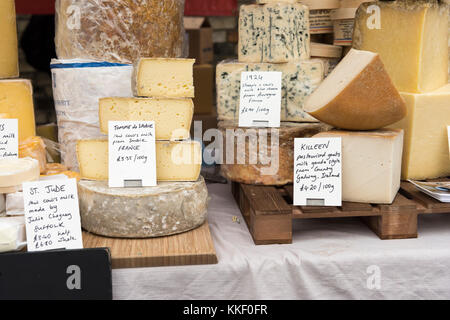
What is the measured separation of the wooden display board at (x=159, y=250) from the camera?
136 cm

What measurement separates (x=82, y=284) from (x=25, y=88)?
0.98 meters

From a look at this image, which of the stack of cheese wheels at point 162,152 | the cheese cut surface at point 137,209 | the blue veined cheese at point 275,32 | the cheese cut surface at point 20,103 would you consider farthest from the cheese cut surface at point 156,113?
the cheese cut surface at point 20,103

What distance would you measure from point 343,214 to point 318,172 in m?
0.15

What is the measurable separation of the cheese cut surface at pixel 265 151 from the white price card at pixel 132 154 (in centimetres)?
36

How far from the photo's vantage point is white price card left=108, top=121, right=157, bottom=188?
1533 millimetres

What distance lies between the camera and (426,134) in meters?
1.73

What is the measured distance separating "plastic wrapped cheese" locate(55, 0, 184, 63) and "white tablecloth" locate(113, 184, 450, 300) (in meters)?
0.81

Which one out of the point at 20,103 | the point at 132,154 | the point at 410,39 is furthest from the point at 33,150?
the point at 410,39

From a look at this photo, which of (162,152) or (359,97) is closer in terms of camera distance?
(359,97)

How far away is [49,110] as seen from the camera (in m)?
4.87

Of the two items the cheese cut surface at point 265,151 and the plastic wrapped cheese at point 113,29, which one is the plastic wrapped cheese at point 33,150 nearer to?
the plastic wrapped cheese at point 113,29

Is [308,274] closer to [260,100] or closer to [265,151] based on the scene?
[265,151]

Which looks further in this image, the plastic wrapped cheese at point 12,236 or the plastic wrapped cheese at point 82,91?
the plastic wrapped cheese at point 82,91
